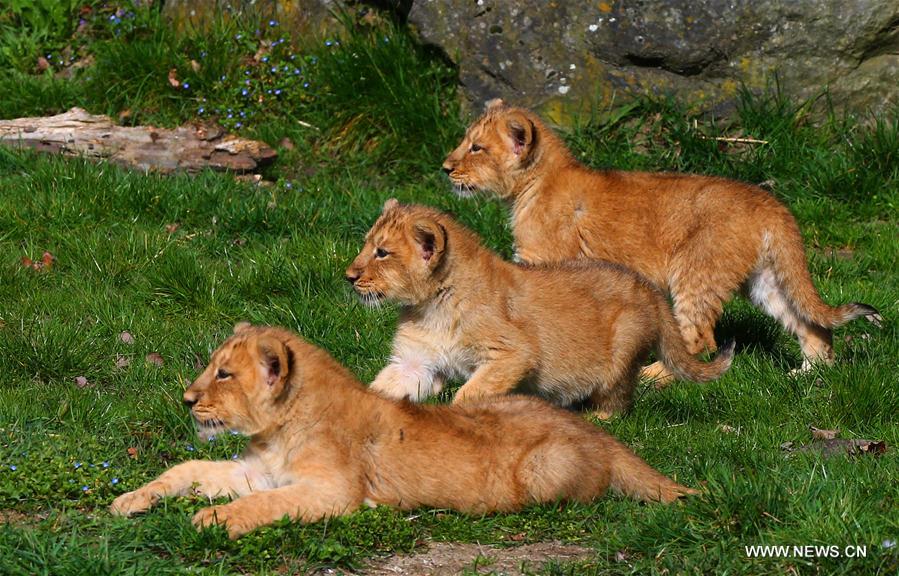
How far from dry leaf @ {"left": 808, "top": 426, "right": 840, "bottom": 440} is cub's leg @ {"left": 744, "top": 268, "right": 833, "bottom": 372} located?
134 cm

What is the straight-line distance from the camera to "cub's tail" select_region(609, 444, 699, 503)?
6.00 meters

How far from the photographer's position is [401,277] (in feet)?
24.1

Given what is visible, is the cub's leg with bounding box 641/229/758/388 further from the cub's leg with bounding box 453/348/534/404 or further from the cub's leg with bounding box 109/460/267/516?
the cub's leg with bounding box 109/460/267/516

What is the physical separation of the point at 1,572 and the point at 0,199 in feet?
17.2

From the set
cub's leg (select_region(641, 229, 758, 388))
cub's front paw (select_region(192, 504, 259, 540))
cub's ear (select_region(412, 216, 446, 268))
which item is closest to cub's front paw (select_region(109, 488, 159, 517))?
cub's front paw (select_region(192, 504, 259, 540))

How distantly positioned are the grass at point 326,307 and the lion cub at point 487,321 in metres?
0.40

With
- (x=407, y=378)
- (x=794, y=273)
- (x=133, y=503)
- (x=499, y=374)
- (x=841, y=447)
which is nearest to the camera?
(x=133, y=503)

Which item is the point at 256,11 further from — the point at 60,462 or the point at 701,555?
the point at 701,555

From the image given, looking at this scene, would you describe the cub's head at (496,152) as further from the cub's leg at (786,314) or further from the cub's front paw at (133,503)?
the cub's front paw at (133,503)

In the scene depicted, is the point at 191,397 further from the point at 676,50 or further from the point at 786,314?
the point at 676,50

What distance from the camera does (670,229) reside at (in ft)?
28.9

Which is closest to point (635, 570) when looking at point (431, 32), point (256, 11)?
point (431, 32)

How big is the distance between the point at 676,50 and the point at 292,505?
677 cm

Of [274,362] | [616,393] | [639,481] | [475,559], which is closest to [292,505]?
[274,362]
